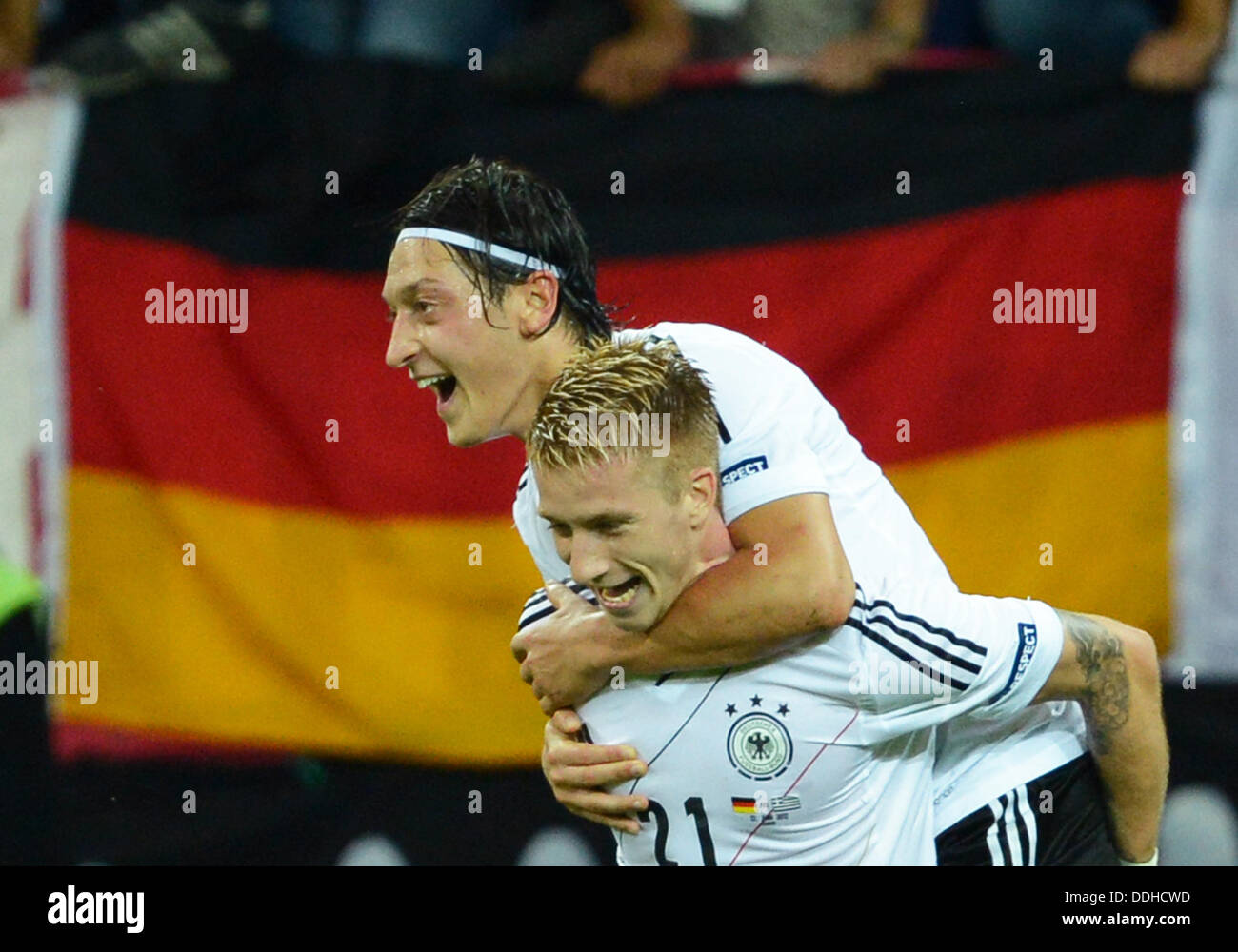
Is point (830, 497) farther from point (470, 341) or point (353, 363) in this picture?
point (353, 363)

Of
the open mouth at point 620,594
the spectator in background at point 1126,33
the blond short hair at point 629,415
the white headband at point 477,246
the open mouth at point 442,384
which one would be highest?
the spectator in background at point 1126,33

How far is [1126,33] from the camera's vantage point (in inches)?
131

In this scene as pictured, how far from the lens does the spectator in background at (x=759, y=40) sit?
334 centimetres

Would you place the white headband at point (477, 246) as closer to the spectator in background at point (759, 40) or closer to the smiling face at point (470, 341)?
the smiling face at point (470, 341)

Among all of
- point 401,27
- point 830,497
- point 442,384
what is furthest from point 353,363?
A: point 830,497

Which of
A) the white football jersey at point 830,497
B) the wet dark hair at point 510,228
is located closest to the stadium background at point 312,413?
the wet dark hair at point 510,228

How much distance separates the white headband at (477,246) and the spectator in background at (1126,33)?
4.88 feet

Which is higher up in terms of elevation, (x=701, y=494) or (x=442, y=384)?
(x=442, y=384)

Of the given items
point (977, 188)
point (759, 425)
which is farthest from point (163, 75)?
point (759, 425)

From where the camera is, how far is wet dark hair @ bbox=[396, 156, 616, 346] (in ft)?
7.36

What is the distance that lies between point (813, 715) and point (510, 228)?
0.75 m

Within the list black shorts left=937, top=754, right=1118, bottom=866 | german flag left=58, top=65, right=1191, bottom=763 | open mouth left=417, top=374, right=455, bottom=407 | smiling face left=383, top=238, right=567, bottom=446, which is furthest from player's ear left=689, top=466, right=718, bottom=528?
german flag left=58, top=65, right=1191, bottom=763

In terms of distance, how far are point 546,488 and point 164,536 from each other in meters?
1.76

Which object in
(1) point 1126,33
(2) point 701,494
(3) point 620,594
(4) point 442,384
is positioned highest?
(1) point 1126,33
